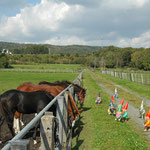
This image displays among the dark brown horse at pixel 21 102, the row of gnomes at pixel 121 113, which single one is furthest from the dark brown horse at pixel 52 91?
the row of gnomes at pixel 121 113

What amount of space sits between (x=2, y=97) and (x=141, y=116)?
5.64 m

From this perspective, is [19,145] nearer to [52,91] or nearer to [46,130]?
[46,130]

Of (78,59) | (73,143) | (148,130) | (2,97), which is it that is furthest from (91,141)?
(78,59)

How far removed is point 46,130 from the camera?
2637mm

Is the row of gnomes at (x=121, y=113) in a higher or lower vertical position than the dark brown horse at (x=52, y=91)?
lower

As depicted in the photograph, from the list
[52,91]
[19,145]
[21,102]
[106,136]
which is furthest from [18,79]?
[19,145]

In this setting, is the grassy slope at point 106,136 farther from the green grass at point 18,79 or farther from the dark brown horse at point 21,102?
the green grass at point 18,79

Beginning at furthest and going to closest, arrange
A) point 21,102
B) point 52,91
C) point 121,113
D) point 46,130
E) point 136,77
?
point 136,77, point 52,91, point 121,113, point 21,102, point 46,130

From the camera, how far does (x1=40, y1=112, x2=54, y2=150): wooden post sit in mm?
2602

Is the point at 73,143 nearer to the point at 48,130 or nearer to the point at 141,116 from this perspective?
the point at 48,130

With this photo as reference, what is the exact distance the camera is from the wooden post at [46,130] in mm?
2602

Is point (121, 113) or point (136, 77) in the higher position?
point (121, 113)

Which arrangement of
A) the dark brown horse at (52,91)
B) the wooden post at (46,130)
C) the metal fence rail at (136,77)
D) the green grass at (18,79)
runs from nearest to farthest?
the wooden post at (46,130)
the dark brown horse at (52,91)
the green grass at (18,79)
the metal fence rail at (136,77)

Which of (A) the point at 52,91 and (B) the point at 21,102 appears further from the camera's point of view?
(A) the point at 52,91
